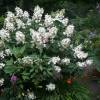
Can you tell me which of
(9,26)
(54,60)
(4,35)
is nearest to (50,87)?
(54,60)

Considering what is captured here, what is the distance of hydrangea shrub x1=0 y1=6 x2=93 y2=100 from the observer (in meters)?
5.39

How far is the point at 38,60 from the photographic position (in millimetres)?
5383

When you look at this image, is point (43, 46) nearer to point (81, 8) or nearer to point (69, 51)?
point (69, 51)

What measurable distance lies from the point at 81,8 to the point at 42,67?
514cm

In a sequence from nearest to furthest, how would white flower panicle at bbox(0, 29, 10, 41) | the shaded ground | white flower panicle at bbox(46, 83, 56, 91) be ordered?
white flower panicle at bbox(46, 83, 56, 91) < white flower panicle at bbox(0, 29, 10, 41) < the shaded ground

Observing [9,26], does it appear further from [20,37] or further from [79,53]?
[79,53]

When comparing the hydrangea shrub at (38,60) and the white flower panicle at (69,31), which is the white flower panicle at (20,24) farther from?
the white flower panicle at (69,31)

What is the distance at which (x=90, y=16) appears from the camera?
8867 millimetres

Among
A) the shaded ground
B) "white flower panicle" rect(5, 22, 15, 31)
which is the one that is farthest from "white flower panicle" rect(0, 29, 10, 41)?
the shaded ground

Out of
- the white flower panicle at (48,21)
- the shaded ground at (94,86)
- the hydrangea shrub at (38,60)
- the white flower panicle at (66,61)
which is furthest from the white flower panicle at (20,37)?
the shaded ground at (94,86)

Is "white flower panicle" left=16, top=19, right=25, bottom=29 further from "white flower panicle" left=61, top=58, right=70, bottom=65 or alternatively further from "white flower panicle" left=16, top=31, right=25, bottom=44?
"white flower panicle" left=61, top=58, right=70, bottom=65

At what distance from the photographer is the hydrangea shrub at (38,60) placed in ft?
17.7

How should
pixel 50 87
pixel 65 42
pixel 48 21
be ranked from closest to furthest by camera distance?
pixel 50 87 < pixel 65 42 < pixel 48 21

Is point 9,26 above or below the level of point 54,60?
above
